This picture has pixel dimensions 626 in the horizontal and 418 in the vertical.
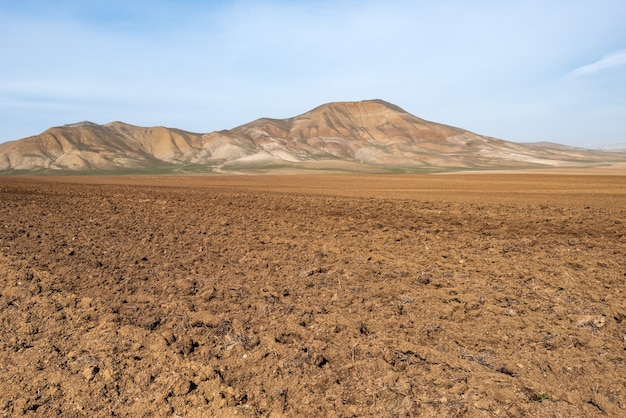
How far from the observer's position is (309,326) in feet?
22.9

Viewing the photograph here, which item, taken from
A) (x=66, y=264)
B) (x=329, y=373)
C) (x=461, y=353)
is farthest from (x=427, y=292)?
(x=66, y=264)

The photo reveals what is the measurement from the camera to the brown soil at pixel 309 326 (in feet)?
16.6

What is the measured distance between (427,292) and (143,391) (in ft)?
16.8

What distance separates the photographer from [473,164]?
550 feet

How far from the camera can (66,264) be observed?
32.8ft

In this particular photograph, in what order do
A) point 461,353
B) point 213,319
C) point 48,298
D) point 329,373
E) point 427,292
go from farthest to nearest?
point 427,292
point 48,298
point 213,319
point 461,353
point 329,373

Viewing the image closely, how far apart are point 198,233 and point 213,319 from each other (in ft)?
24.6

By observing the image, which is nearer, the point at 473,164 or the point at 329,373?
the point at 329,373

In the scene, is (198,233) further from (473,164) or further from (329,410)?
(473,164)

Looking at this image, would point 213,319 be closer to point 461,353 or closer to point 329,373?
point 329,373

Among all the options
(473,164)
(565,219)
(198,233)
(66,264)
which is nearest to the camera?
(66,264)

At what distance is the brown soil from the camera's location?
5066 millimetres

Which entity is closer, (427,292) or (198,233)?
(427,292)

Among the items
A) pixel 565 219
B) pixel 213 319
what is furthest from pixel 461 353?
pixel 565 219
